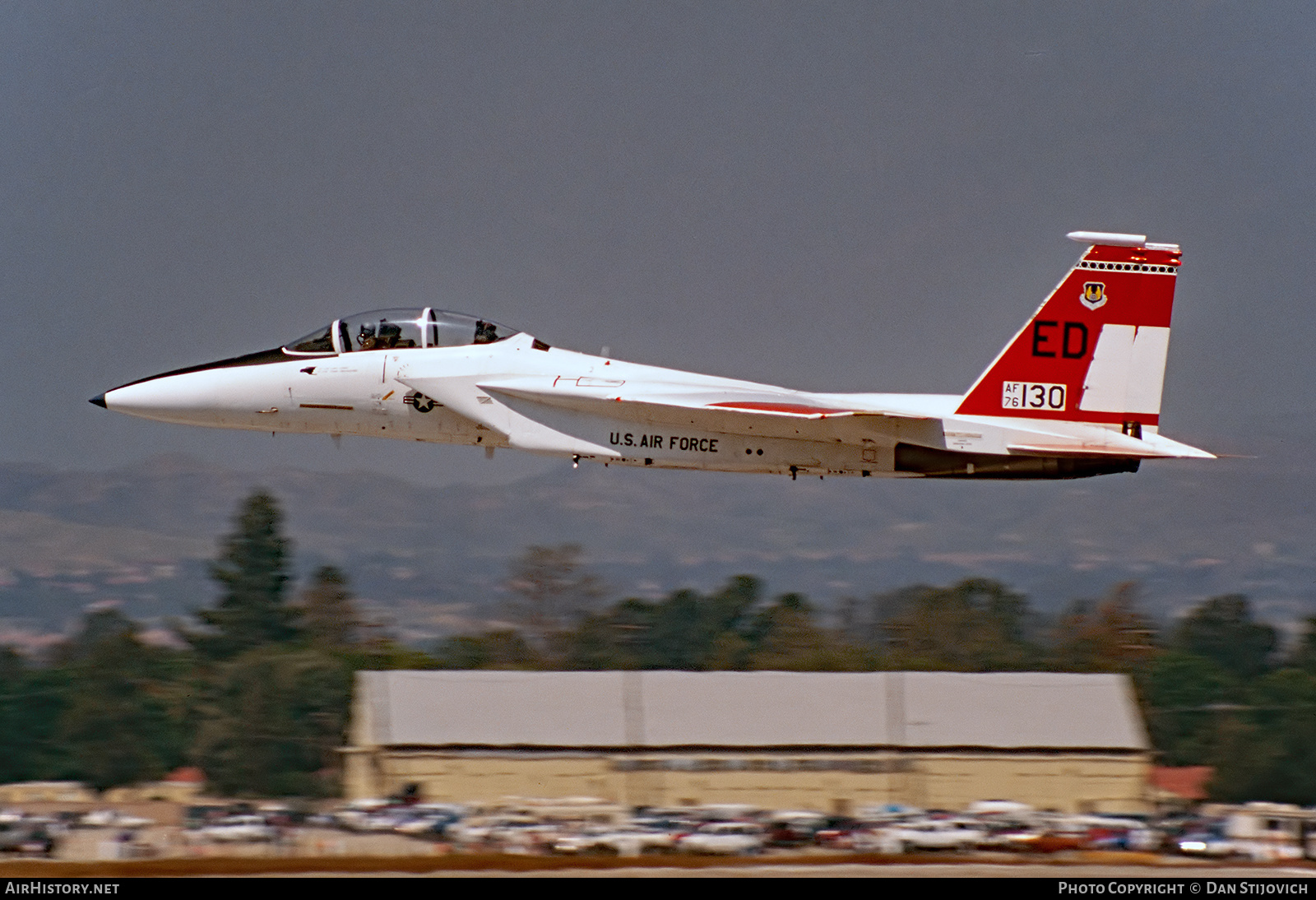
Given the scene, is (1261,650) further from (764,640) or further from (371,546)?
(371,546)

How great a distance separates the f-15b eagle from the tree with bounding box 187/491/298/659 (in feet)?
86.4

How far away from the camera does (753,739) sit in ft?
80.2

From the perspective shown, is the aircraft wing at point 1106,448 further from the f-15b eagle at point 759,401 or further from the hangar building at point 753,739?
the hangar building at point 753,739

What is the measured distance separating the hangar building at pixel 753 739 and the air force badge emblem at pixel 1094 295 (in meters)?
7.81

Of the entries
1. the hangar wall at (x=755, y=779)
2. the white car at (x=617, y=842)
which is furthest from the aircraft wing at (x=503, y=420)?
the hangar wall at (x=755, y=779)

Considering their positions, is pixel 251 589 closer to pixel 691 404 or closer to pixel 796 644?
pixel 796 644

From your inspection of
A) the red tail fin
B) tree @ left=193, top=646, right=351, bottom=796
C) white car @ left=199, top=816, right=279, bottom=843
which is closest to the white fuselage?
the red tail fin

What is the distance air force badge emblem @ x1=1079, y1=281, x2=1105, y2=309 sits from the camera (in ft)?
66.5

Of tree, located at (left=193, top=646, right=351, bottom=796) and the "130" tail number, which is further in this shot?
tree, located at (left=193, top=646, right=351, bottom=796)

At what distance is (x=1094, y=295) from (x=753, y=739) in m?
8.56

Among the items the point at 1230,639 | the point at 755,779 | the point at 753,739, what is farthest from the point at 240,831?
the point at 1230,639

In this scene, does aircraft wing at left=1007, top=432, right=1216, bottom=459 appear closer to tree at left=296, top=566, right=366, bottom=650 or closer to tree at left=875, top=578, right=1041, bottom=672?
tree at left=875, top=578, right=1041, bottom=672

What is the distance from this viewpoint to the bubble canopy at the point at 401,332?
20438 mm
